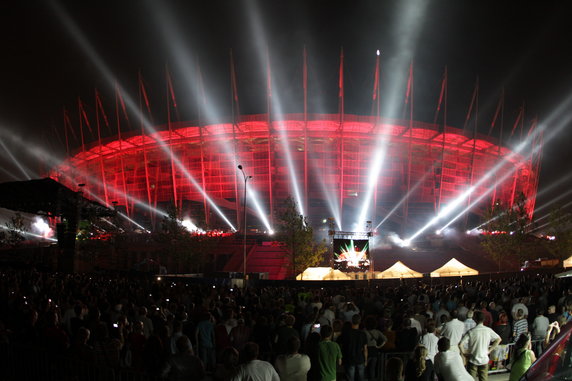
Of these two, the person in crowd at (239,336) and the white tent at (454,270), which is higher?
the white tent at (454,270)

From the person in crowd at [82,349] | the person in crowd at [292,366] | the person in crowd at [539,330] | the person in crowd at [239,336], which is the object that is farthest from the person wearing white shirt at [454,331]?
the person in crowd at [82,349]

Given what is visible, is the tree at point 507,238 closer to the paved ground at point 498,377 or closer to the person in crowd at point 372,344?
the paved ground at point 498,377

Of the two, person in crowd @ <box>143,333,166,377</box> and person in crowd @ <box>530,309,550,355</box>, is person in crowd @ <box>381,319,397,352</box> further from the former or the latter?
person in crowd @ <box>143,333,166,377</box>

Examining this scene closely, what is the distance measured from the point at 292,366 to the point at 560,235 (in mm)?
62671

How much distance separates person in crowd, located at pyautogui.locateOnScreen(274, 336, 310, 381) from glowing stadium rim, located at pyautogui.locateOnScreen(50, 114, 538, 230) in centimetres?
5543

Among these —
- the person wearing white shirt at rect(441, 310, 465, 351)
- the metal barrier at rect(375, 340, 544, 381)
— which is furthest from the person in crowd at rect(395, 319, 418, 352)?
the person wearing white shirt at rect(441, 310, 465, 351)

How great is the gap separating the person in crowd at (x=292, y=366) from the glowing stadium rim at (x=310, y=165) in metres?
55.4

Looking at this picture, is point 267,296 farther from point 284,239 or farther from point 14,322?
point 284,239

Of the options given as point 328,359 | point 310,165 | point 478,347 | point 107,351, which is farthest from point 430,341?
point 310,165

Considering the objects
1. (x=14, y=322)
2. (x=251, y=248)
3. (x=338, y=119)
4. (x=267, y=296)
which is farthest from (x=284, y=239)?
(x=14, y=322)

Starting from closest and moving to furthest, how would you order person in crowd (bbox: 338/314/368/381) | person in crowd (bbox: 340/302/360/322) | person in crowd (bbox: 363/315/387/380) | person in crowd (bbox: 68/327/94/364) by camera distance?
person in crowd (bbox: 68/327/94/364), person in crowd (bbox: 338/314/368/381), person in crowd (bbox: 363/315/387/380), person in crowd (bbox: 340/302/360/322)

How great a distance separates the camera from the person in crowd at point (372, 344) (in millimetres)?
8961

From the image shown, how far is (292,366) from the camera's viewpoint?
6.14m

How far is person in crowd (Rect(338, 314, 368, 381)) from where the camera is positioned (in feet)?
26.8
